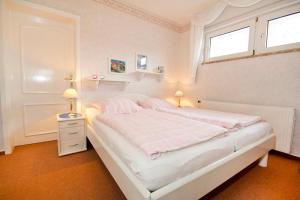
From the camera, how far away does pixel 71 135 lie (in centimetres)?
211

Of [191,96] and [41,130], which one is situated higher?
[191,96]

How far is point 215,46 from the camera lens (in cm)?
316

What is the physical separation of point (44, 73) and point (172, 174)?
2666mm

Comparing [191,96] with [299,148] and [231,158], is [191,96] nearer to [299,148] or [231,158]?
[299,148]

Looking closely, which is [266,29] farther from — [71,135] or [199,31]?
[71,135]

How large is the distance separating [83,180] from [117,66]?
204 cm

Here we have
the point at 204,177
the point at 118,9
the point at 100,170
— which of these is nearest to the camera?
the point at 204,177

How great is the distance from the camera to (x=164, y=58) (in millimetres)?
3598

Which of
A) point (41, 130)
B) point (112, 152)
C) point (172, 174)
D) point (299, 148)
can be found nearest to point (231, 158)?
point (172, 174)

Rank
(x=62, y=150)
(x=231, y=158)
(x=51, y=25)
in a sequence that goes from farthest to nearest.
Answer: (x=51, y=25) → (x=62, y=150) → (x=231, y=158)

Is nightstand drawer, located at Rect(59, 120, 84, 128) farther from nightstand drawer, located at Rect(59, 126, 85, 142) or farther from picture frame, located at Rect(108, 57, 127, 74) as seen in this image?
picture frame, located at Rect(108, 57, 127, 74)

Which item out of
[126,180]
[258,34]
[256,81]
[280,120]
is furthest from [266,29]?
[126,180]

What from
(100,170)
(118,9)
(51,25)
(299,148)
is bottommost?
(100,170)

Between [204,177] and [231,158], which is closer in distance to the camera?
[204,177]
